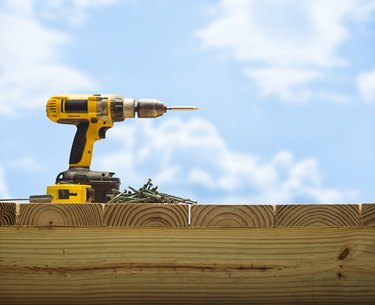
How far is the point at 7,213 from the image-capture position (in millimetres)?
2236

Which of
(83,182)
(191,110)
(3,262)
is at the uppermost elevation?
(191,110)

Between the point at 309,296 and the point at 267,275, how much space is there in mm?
162

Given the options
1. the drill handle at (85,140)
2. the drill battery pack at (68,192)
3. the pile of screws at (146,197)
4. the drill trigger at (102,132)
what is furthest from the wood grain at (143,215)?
the drill trigger at (102,132)

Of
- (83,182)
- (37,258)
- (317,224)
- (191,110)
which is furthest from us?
(191,110)

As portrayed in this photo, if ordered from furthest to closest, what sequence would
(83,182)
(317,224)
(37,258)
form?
(83,182)
(37,258)
(317,224)

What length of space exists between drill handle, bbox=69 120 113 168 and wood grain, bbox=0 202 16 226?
3.98 meters

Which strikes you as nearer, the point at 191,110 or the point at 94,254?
the point at 94,254

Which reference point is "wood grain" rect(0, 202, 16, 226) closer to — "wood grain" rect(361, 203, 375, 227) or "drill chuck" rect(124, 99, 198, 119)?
"wood grain" rect(361, 203, 375, 227)

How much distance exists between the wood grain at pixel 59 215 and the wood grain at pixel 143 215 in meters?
0.04

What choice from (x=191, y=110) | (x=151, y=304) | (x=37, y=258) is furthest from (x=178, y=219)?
(x=191, y=110)

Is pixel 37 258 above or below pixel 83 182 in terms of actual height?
below

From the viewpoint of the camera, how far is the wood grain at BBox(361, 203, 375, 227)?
2.16 meters

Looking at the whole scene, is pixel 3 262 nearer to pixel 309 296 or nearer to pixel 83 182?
pixel 309 296

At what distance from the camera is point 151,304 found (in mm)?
2336
